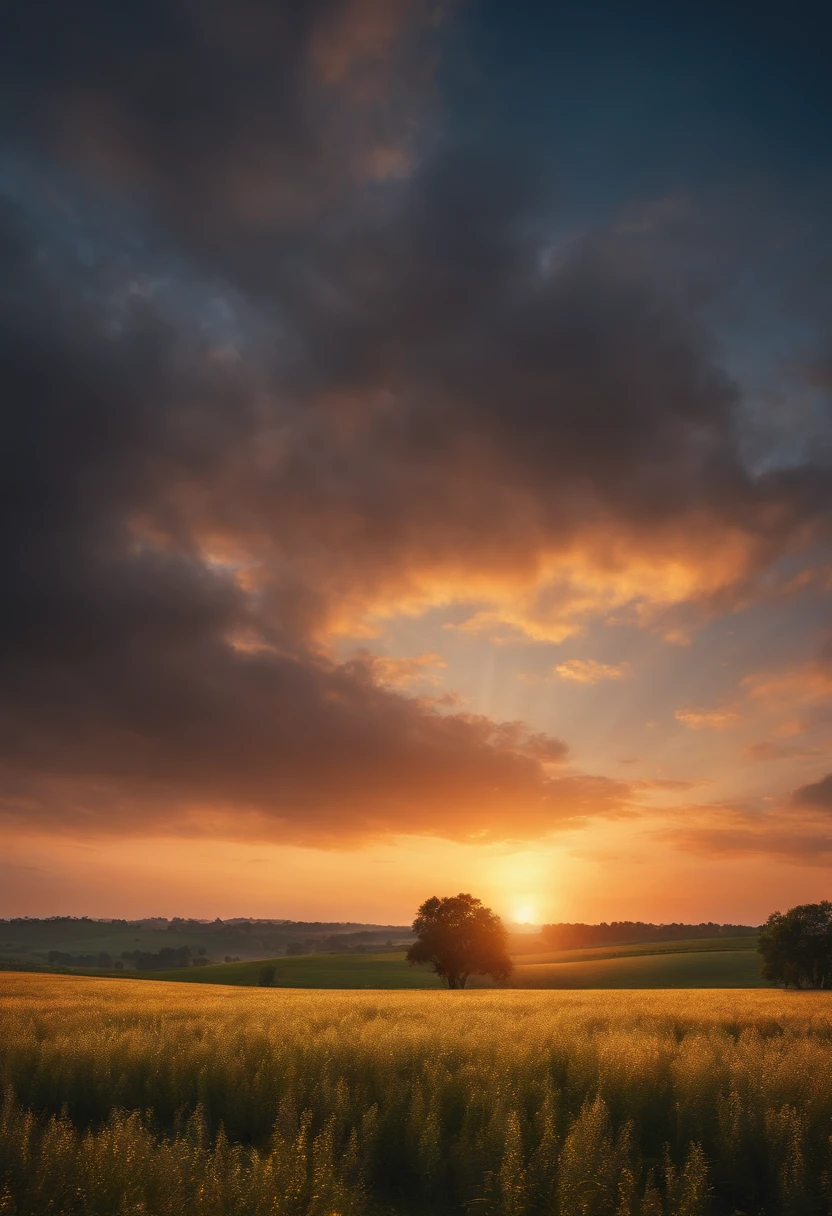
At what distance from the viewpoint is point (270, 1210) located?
23.6 ft

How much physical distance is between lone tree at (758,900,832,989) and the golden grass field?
65132 millimetres

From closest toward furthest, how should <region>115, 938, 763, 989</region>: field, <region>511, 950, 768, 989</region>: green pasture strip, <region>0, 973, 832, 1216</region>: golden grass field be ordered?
1. <region>0, 973, 832, 1216</region>: golden grass field
2. <region>511, 950, 768, 989</region>: green pasture strip
3. <region>115, 938, 763, 989</region>: field

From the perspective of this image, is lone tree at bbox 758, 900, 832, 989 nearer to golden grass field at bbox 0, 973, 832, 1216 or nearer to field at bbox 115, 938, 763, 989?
field at bbox 115, 938, 763, 989

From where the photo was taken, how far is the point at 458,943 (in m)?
75.6

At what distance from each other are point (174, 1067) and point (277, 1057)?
1.92 m

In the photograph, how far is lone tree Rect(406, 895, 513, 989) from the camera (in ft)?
248

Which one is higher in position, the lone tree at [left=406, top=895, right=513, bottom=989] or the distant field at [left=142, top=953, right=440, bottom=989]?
the lone tree at [left=406, top=895, right=513, bottom=989]

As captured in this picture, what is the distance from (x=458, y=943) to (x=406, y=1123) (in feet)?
228

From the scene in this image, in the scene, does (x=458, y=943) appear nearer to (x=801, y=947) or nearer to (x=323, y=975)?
(x=323, y=975)

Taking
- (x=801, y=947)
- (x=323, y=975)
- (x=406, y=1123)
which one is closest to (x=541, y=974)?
(x=323, y=975)

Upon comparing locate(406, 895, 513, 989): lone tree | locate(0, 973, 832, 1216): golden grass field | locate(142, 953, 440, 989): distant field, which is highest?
locate(0, 973, 832, 1216): golden grass field

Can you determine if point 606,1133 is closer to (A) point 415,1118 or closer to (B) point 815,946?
(A) point 415,1118

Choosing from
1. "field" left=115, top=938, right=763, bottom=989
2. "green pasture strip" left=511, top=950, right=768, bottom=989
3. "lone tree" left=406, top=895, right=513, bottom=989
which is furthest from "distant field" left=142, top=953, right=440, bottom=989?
"green pasture strip" left=511, top=950, right=768, bottom=989

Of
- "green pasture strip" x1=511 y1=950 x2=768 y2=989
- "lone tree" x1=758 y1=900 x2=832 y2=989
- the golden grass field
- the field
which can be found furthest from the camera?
the field
